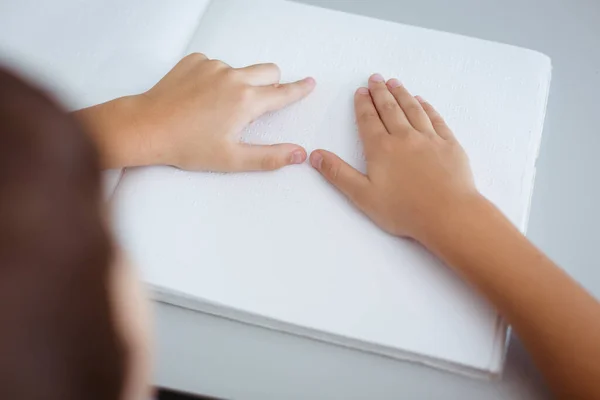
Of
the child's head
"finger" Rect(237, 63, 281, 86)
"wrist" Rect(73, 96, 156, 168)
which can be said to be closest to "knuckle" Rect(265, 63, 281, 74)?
"finger" Rect(237, 63, 281, 86)

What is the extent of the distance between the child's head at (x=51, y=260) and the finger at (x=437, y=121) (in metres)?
0.34

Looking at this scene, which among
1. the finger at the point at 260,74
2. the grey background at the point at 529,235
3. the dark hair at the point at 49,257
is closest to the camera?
the dark hair at the point at 49,257

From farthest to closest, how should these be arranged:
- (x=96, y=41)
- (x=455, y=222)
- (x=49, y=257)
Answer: (x=96, y=41) < (x=455, y=222) < (x=49, y=257)

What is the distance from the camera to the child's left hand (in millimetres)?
490

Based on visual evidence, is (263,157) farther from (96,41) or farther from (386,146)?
(96,41)

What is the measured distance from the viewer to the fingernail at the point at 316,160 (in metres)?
0.49

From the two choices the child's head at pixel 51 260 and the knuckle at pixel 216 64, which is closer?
the child's head at pixel 51 260

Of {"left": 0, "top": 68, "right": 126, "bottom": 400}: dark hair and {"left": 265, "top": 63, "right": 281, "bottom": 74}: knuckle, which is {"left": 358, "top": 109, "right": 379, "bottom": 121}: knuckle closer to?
{"left": 265, "top": 63, "right": 281, "bottom": 74}: knuckle

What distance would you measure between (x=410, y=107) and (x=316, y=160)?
9 cm

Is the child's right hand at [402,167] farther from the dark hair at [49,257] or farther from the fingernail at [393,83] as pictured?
the dark hair at [49,257]

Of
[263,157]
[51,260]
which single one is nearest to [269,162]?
[263,157]

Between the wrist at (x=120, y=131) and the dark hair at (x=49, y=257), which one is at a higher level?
the wrist at (x=120, y=131)

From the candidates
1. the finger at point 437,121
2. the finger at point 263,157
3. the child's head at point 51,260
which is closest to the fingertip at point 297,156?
the finger at point 263,157

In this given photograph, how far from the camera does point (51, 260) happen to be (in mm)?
186
